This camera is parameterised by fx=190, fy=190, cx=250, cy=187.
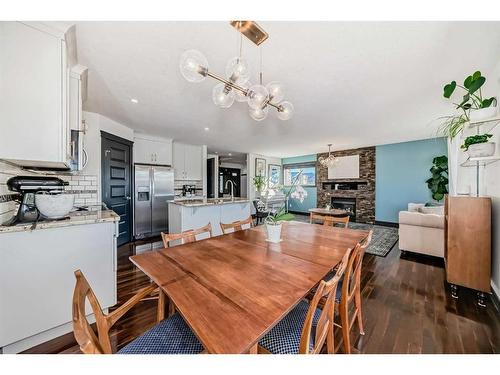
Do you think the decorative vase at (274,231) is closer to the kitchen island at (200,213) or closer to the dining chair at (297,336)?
the dining chair at (297,336)

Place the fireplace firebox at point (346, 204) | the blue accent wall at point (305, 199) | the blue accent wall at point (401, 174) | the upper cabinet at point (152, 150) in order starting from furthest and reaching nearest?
the blue accent wall at point (305, 199)
the fireplace firebox at point (346, 204)
the blue accent wall at point (401, 174)
the upper cabinet at point (152, 150)

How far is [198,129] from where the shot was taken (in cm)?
408

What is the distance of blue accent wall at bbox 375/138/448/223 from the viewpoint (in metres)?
4.98

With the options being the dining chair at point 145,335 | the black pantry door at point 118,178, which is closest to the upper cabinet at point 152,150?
the black pantry door at point 118,178

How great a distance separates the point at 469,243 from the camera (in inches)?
77.3

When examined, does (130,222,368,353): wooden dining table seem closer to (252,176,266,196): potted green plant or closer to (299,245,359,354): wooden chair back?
(299,245,359,354): wooden chair back

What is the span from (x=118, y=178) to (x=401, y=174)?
7.06 m

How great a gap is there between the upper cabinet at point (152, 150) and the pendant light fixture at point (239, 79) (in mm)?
3760

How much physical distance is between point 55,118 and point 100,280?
4.49 ft

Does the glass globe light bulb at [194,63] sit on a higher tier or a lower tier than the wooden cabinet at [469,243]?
higher

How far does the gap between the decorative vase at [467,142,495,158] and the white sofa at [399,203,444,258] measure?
5.08ft

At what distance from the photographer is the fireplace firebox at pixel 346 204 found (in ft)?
20.8

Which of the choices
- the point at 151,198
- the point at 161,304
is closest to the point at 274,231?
the point at 161,304

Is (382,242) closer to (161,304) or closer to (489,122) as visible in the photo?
(489,122)
